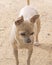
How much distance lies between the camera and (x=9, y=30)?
268cm

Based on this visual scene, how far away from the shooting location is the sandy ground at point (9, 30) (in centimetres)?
222

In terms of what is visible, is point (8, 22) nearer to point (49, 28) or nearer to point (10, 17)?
point (10, 17)

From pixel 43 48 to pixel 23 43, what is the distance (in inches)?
22.6

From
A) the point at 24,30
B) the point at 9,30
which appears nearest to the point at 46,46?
the point at 9,30

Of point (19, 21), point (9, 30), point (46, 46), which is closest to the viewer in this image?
point (19, 21)

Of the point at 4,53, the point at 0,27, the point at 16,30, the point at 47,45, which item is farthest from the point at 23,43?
the point at 0,27

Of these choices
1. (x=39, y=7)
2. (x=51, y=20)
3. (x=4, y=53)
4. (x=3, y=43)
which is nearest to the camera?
(x=4, y=53)

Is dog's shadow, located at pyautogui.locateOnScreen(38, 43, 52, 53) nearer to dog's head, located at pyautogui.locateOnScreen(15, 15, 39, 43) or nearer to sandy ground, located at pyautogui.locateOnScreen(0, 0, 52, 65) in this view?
sandy ground, located at pyautogui.locateOnScreen(0, 0, 52, 65)

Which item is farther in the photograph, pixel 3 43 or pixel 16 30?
pixel 3 43

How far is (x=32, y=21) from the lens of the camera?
6.09ft

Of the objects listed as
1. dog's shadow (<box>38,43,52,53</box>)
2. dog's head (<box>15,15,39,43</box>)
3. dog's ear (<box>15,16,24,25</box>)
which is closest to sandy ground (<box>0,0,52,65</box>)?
dog's shadow (<box>38,43,52,53</box>)

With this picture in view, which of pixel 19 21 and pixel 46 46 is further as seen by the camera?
pixel 46 46

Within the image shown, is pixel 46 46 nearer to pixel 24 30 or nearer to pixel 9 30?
pixel 9 30

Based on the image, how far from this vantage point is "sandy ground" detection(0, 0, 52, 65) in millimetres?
2224
